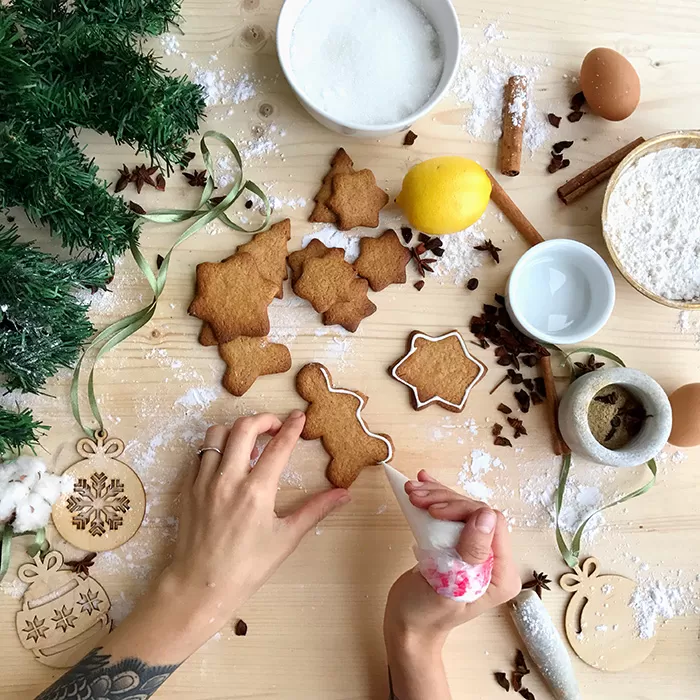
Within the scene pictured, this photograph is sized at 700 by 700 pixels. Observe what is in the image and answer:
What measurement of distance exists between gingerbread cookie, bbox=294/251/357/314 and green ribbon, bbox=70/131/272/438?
10 cm

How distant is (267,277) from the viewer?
958mm

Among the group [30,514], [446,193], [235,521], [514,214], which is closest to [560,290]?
[514,214]

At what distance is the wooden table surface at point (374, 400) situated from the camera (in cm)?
96

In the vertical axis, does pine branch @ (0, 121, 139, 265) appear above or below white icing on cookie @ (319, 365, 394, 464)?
above

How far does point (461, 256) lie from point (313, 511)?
0.44 meters

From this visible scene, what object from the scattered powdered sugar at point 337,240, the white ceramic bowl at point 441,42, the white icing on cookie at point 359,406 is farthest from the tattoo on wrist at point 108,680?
the white ceramic bowl at point 441,42

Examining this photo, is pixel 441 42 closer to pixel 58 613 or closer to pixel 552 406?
pixel 552 406

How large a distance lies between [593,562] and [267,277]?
655mm

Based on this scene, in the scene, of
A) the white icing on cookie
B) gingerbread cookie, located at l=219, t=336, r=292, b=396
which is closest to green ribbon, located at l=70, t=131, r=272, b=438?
gingerbread cookie, located at l=219, t=336, r=292, b=396

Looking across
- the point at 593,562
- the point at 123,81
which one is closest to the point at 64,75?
the point at 123,81

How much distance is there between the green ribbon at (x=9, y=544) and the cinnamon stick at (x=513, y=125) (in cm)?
87

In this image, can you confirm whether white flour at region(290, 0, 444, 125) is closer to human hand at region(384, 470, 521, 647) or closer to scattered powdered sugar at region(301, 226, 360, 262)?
scattered powdered sugar at region(301, 226, 360, 262)

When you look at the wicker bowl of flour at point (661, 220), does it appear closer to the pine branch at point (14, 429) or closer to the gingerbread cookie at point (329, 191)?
the gingerbread cookie at point (329, 191)

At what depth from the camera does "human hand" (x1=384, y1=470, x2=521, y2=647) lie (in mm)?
880
